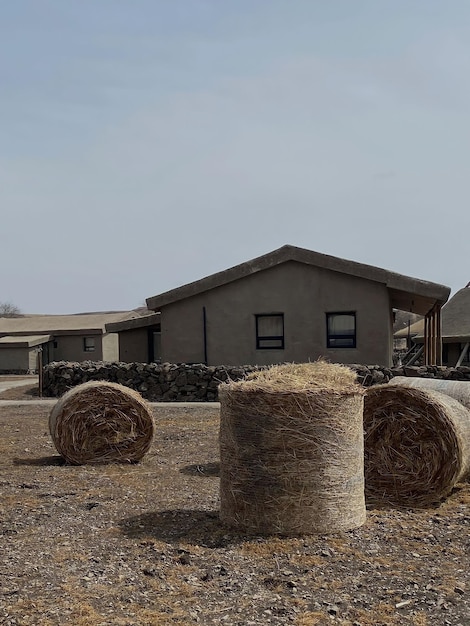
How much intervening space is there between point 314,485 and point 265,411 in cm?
77

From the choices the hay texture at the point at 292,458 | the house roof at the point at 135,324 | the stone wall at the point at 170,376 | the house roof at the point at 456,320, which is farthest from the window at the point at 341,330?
the hay texture at the point at 292,458

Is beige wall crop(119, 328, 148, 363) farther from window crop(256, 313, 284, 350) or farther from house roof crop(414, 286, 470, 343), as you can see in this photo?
house roof crop(414, 286, 470, 343)

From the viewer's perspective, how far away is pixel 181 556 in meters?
5.63

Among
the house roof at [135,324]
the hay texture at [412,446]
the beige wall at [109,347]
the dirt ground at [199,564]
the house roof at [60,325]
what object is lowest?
the dirt ground at [199,564]

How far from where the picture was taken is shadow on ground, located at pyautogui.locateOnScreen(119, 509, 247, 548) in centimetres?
610

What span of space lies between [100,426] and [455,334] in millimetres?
23580

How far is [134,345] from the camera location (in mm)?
26203

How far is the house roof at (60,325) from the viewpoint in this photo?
39122mm

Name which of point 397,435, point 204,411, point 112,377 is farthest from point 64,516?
point 112,377

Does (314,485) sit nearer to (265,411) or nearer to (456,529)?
(265,411)

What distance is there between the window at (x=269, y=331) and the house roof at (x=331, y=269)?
1.52m

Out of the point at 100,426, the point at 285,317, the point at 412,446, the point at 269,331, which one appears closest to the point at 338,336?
the point at 285,317

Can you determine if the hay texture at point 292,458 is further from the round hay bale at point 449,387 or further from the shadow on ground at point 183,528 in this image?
the round hay bale at point 449,387

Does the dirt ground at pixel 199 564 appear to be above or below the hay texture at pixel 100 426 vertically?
below
